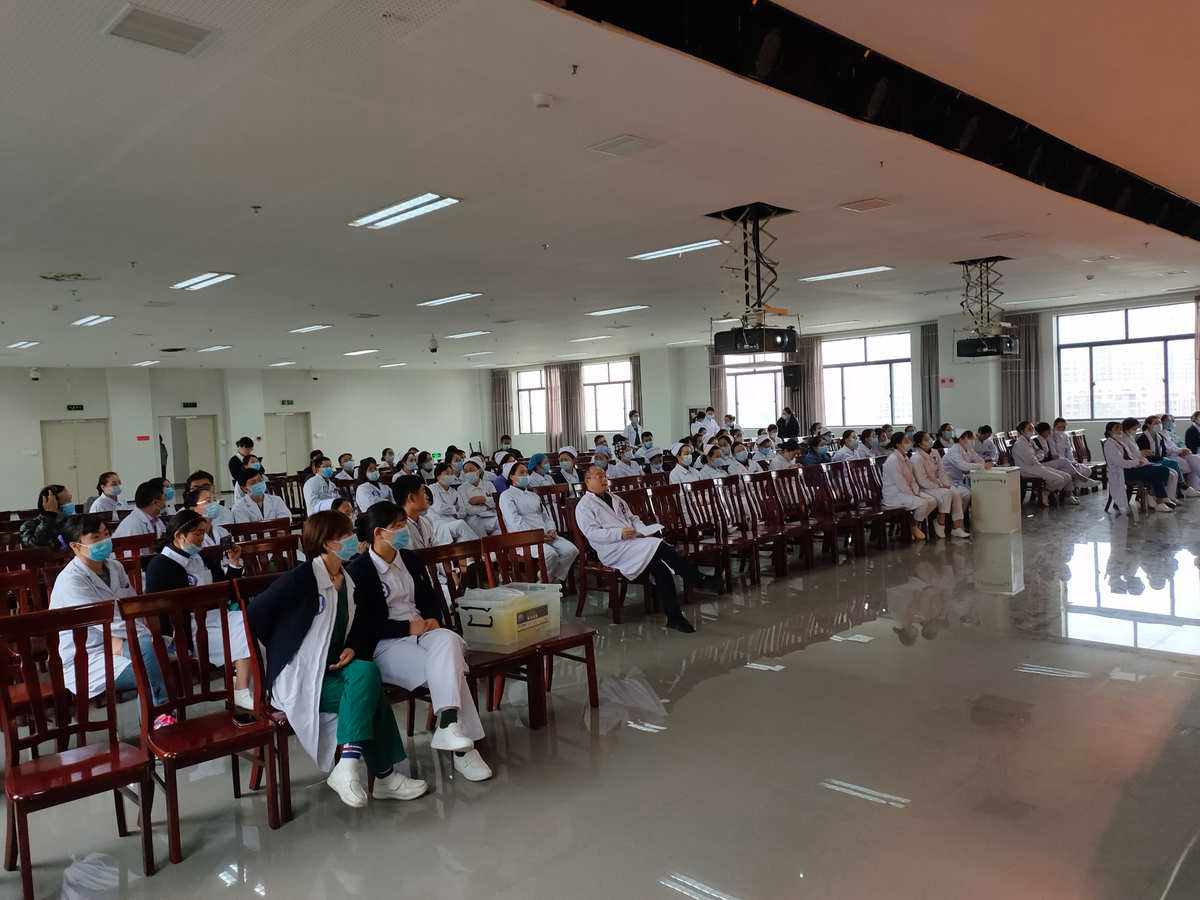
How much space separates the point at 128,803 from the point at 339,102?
3131mm

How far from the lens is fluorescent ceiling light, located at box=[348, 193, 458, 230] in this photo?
5.76 meters

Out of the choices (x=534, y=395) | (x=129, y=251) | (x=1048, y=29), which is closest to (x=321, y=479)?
(x=129, y=251)

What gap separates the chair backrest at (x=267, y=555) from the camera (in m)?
4.29

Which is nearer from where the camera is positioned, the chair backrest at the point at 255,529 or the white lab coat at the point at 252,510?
the chair backrest at the point at 255,529

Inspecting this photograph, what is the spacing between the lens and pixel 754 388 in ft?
62.2

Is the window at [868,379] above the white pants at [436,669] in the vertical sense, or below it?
above

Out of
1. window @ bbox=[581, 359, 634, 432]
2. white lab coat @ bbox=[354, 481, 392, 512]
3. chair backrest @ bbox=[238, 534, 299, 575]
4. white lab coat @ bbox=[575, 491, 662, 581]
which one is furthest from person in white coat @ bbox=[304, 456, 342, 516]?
window @ bbox=[581, 359, 634, 432]

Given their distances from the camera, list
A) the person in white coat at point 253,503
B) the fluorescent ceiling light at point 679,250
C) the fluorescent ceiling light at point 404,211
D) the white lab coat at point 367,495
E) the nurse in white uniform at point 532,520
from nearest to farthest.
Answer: the fluorescent ceiling light at point 404,211
the nurse in white uniform at point 532,520
the person in white coat at point 253,503
the fluorescent ceiling light at point 679,250
the white lab coat at point 367,495

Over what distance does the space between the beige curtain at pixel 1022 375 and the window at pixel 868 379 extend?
1.88 metres

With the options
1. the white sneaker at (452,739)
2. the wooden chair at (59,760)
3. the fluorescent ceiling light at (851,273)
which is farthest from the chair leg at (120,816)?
the fluorescent ceiling light at (851,273)

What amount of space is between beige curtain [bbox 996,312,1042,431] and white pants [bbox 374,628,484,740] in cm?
1396

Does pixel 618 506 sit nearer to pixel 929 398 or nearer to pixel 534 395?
pixel 929 398

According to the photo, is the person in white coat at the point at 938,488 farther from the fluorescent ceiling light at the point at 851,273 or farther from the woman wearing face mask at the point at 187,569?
the woman wearing face mask at the point at 187,569

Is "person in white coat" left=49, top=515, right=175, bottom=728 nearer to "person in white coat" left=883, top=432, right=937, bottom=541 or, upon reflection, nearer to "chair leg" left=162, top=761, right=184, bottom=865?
"chair leg" left=162, top=761, right=184, bottom=865
